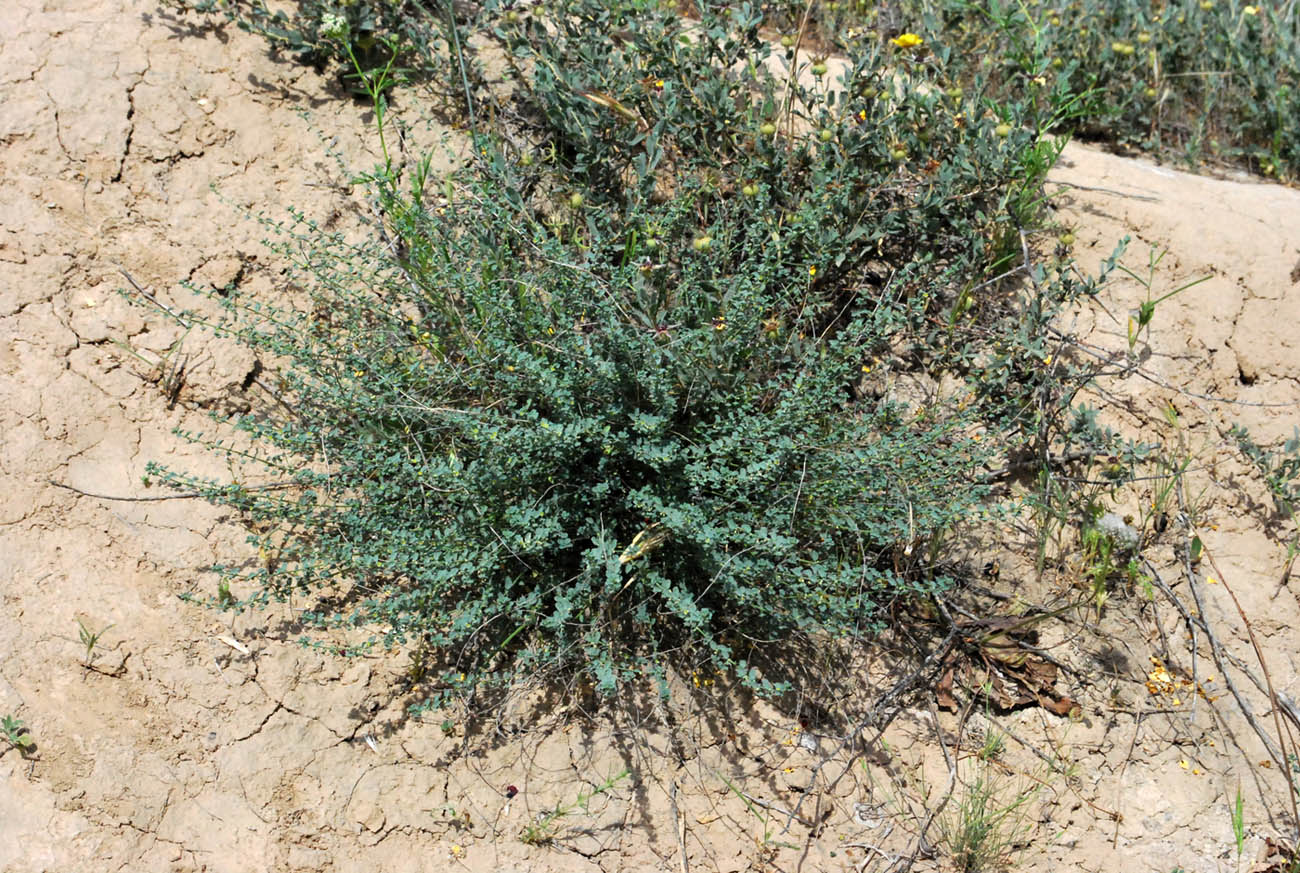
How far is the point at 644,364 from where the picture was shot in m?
3.23

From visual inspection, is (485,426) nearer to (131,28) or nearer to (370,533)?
(370,533)

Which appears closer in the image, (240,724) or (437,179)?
(240,724)

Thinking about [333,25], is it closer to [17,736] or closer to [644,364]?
[644,364]

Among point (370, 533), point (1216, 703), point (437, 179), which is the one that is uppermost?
point (437, 179)

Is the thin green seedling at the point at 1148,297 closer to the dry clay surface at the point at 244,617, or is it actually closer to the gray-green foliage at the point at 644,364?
the dry clay surface at the point at 244,617

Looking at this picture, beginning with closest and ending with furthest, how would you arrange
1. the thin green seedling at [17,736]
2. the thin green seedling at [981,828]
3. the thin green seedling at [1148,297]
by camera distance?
the thin green seedling at [17,736], the thin green seedling at [981,828], the thin green seedling at [1148,297]

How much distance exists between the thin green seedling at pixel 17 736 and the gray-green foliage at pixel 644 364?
25.1 inches

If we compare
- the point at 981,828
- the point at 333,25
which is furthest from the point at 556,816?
the point at 333,25

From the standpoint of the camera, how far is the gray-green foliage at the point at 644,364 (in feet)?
10.3

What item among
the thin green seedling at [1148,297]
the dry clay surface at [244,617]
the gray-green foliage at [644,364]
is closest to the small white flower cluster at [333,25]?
the dry clay surface at [244,617]

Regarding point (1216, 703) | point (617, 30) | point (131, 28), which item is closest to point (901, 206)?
point (617, 30)

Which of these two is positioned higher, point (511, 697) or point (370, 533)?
point (370, 533)

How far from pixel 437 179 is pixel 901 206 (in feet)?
5.51

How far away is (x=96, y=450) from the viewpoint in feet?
10.8
